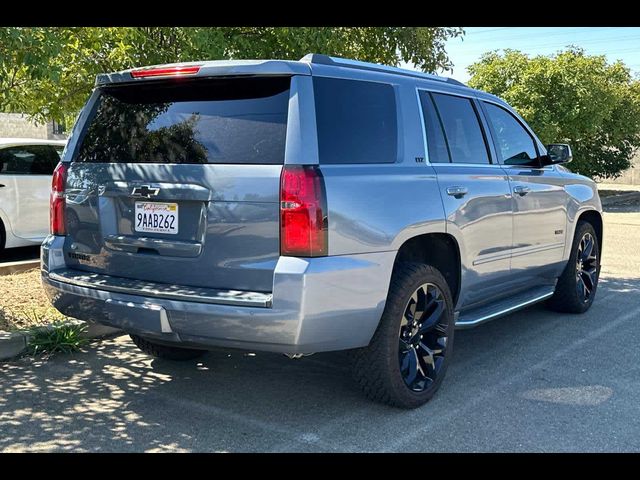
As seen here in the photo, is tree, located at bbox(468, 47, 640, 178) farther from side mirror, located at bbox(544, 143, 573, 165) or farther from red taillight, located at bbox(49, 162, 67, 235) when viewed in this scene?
red taillight, located at bbox(49, 162, 67, 235)

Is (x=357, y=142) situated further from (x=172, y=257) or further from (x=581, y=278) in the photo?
(x=581, y=278)

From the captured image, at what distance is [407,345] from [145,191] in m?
1.76

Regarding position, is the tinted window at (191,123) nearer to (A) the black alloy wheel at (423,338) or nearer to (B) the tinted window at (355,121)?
(B) the tinted window at (355,121)

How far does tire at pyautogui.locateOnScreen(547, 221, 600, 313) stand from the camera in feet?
20.6

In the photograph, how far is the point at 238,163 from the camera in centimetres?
357

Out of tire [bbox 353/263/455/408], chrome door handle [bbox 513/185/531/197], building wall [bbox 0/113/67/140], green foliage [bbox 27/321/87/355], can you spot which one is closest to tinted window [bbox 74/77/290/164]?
tire [bbox 353/263/455/408]

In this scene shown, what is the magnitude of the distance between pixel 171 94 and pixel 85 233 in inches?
37.9

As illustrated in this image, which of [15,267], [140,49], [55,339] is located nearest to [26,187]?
[15,267]

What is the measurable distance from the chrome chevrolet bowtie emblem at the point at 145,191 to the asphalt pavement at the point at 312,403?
0.95 meters

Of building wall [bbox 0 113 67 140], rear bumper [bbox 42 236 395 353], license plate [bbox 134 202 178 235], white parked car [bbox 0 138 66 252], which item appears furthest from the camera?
building wall [bbox 0 113 67 140]

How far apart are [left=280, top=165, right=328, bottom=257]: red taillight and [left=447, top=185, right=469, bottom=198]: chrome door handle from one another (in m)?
1.25

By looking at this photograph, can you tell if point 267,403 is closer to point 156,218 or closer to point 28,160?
point 156,218

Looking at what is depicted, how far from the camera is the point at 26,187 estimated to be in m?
8.45
